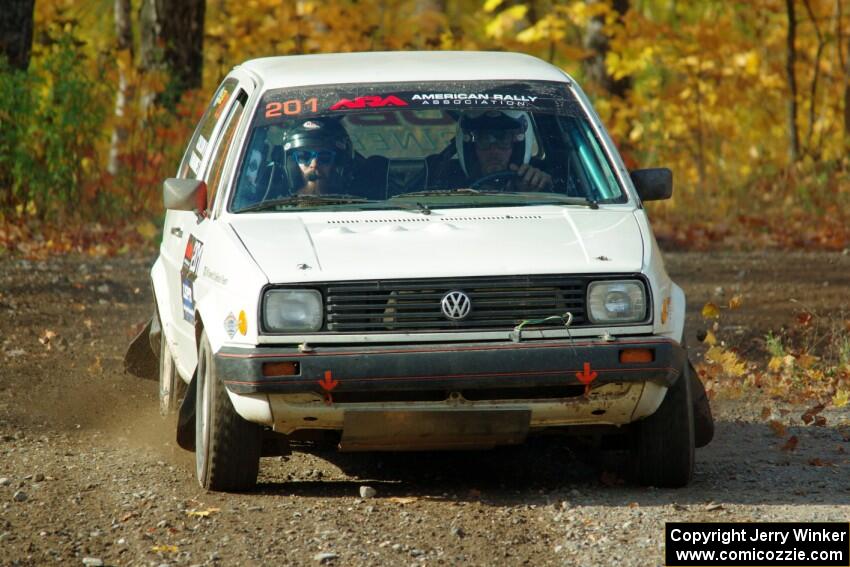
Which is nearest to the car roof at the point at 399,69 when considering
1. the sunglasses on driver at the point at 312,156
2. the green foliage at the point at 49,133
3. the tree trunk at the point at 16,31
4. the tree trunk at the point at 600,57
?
the sunglasses on driver at the point at 312,156

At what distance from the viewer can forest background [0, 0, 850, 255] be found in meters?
15.3

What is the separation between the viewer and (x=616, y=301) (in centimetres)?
573

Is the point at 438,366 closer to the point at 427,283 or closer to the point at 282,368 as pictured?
the point at 427,283

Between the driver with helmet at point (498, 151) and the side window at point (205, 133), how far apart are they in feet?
4.69

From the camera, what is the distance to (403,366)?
5.55 meters

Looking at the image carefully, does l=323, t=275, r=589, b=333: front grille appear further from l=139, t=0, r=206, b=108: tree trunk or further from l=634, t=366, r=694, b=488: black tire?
l=139, t=0, r=206, b=108: tree trunk

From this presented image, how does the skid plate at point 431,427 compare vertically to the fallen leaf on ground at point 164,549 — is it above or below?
above

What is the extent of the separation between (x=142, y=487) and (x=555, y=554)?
2.03m

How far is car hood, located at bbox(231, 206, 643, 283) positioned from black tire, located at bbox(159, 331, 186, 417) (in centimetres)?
183

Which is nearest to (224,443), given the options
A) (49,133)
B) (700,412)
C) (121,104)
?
(700,412)

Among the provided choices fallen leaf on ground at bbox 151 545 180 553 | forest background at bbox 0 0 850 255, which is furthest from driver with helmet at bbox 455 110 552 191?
forest background at bbox 0 0 850 255

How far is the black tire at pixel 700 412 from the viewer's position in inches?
250

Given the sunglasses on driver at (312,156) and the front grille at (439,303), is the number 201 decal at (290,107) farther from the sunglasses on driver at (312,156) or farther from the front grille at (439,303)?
the front grille at (439,303)

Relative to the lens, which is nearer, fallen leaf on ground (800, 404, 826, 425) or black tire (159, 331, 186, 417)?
fallen leaf on ground (800, 404, 826, 425)
